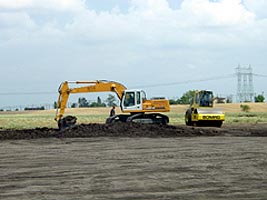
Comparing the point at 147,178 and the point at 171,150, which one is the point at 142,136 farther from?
the point at 147,178

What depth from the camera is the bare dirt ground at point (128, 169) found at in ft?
41.7

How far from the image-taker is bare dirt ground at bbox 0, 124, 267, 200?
41.7ft

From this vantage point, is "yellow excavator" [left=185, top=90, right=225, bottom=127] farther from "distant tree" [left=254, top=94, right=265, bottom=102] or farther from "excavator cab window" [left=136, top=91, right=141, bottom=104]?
"distant tree" [left=254, top=94, right=265, bottom=102]

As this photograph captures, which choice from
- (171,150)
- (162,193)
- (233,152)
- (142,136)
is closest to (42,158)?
(171,150)

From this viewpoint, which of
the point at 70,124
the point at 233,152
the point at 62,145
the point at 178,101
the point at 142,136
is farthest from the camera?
the point at 178,101

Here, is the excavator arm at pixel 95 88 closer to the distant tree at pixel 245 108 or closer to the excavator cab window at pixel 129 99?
the excavator cab window at pixel 129 99

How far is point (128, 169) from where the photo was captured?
16781 mm

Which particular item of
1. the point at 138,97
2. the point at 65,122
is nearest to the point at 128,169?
the point at 65,122

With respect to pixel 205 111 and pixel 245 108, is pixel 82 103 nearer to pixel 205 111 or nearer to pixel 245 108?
pixel 245 108

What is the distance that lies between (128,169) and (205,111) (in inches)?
908

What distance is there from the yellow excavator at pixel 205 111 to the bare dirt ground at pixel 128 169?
948 cm

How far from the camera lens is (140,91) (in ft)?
121

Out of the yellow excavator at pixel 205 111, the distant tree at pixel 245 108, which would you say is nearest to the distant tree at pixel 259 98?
the distant tree at pixel 245 108

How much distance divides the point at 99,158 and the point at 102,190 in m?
7.11
